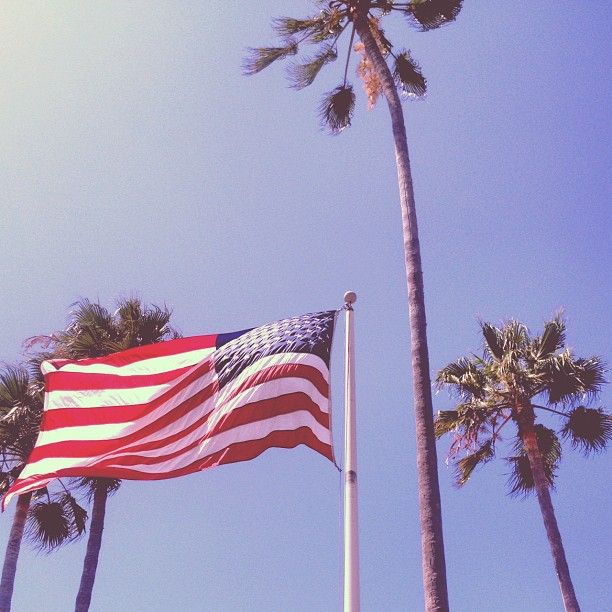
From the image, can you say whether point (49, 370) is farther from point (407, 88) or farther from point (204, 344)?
point (407, 88)

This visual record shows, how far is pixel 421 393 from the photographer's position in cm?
940

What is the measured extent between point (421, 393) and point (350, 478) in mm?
2000

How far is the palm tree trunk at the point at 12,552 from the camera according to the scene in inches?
636

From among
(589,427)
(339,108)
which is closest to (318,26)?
(339,108)

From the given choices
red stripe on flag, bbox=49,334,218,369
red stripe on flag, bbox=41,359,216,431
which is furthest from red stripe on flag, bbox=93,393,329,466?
red stripe on flag, bbox=49,334,218,369

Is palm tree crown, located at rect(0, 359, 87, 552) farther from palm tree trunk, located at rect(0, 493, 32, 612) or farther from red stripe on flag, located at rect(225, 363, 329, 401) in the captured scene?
red stripe on flag, located at rect(225, 363, 329, 401)

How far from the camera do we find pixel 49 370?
10844 millimetres

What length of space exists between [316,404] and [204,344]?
233cm

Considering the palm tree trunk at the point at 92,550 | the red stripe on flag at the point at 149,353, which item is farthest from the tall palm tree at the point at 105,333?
the red stripe on flag at the point at 149,353

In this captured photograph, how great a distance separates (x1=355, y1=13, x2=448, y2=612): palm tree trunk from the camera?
791cm

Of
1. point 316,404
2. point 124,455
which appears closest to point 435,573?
point 316,404

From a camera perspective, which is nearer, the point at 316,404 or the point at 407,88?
the point at 316,404

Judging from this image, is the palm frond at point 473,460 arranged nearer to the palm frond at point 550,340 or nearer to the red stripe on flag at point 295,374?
the palm frond at point 550,340

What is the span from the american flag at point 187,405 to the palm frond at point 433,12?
7898 mm
